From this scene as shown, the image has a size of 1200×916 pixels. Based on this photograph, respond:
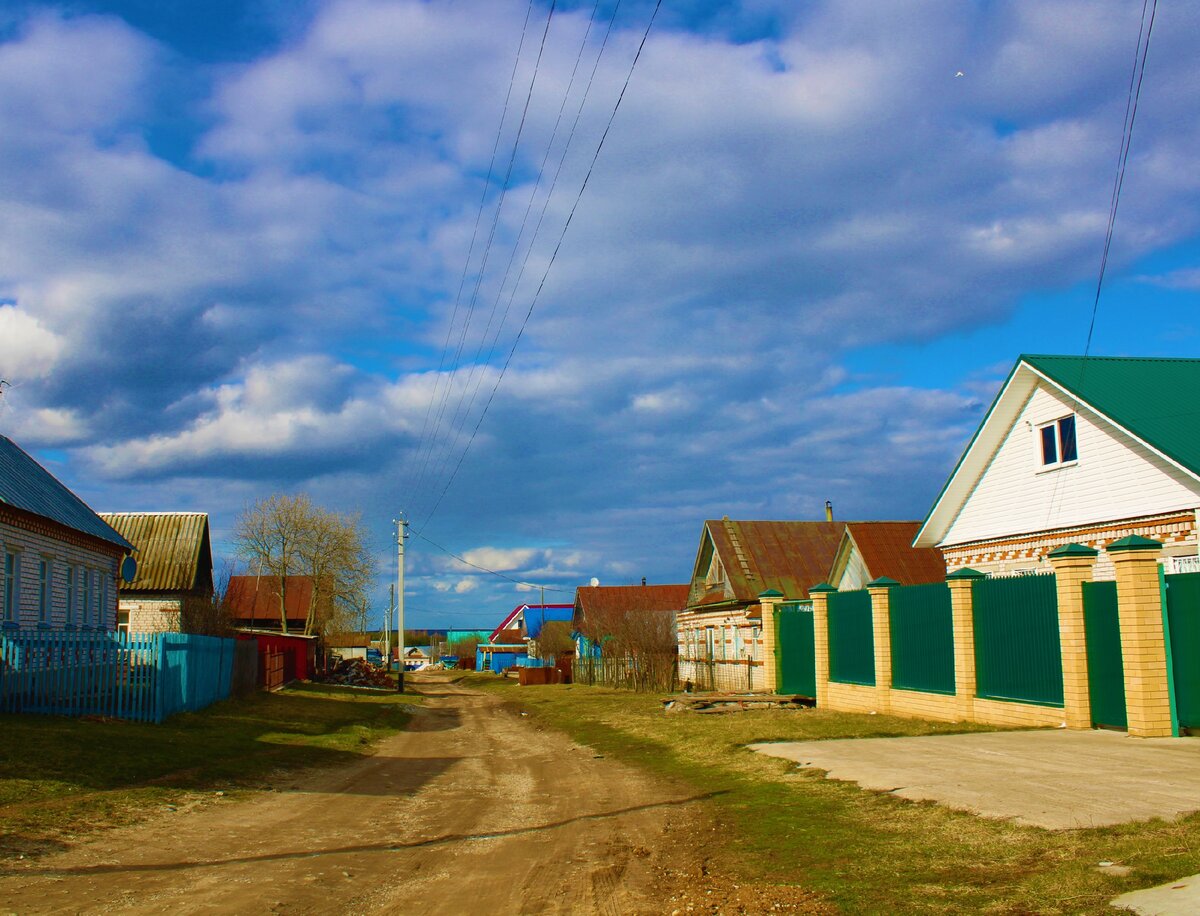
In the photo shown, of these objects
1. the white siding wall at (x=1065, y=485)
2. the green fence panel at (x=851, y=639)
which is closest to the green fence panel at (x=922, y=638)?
the green fence panel at (x=851, y=639)

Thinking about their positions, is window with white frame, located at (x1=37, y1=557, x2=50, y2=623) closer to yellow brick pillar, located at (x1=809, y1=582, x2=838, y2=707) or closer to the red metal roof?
yellow brick pillar, located at (x1=809, y1=582, x2=838, y2=707)

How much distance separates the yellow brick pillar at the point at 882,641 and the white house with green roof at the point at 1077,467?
3.95 metres

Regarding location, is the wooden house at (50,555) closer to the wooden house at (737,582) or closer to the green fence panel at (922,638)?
the green fence panel at (922,638)

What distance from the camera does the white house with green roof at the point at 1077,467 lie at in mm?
18422

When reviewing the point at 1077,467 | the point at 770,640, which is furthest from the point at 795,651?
the point at 1077,467

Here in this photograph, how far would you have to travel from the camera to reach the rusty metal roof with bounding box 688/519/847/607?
35938mm

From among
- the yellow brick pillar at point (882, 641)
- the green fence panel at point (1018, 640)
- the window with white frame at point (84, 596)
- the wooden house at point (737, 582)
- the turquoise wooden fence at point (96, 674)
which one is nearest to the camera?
the green fence panel at point (1018, 640)

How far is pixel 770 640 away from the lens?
26.5 meters

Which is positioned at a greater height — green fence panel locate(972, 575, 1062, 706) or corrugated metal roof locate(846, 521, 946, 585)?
corrugated metal roof locate(846, 521, 946, 585)

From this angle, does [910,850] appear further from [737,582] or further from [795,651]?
[737,582]

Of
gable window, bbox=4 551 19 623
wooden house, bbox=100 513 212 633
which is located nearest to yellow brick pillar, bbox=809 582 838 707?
gable window, bbox=4 551 19 623

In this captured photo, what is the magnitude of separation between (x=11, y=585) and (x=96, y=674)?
5.51 metres

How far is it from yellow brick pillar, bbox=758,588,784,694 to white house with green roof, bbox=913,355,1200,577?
4402 millimetres

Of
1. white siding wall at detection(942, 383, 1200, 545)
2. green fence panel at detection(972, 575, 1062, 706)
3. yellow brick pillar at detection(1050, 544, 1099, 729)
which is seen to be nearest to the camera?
yellow brick pillar at detection(1050, 544, 1099, 729)
